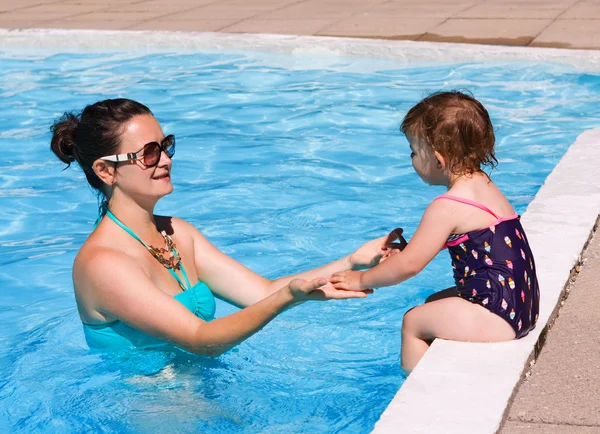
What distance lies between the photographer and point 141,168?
3930mm

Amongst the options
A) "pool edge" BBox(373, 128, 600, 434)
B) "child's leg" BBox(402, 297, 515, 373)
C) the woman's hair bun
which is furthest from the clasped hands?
the woman's hair bun

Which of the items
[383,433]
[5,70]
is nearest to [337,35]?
[5,70]

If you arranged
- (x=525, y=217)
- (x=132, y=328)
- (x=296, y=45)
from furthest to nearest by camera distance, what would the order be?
(x=296, y=45) < (x=525, y=217) < (x=132, y=328)

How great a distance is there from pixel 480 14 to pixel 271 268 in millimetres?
7086

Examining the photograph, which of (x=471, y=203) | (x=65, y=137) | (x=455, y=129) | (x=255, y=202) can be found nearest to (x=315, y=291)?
(x=471, y=203)

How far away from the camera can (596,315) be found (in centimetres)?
411

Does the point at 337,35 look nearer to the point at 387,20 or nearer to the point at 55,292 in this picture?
the point at 387,20

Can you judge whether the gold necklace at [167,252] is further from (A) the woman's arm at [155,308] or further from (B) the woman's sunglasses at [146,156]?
(B) the woman's sunglasses at [146,156]

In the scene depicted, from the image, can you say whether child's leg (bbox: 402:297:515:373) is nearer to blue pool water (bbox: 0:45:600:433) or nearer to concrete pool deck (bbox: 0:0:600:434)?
concrete pool deck (bbox: 0:0:600:434)

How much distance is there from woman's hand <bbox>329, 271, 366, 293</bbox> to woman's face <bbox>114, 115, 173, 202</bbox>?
2.57ft

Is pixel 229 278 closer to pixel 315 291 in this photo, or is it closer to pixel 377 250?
pixel 377 250

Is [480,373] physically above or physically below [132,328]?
below

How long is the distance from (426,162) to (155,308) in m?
1.23

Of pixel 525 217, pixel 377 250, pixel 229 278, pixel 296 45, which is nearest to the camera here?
pixel 377 250
